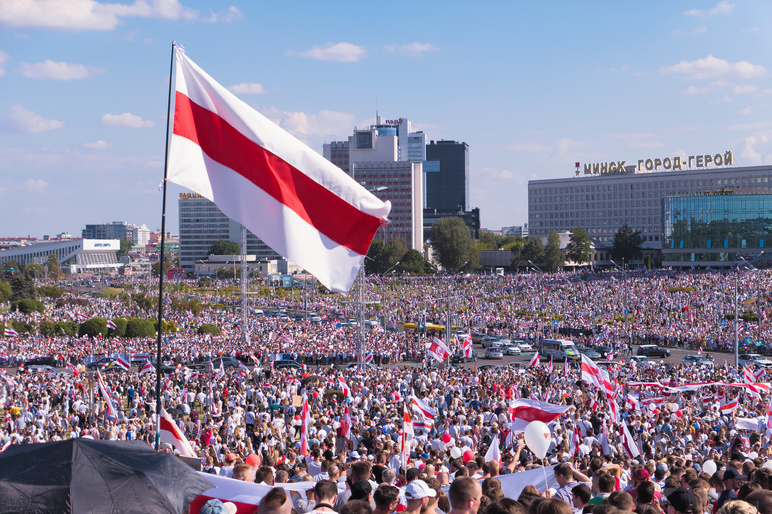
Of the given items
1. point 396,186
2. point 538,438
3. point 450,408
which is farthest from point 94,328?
point 396,186

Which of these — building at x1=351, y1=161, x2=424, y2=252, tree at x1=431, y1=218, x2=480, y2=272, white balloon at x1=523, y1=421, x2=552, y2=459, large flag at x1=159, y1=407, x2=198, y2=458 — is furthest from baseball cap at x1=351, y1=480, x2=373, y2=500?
building at x1=351, y1=161, x2=424, y2=252

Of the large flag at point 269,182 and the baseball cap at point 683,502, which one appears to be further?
the large flag at point 269,182

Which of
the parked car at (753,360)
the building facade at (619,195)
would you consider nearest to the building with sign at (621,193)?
the building facade at (619,195)

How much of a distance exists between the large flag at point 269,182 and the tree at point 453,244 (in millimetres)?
98255

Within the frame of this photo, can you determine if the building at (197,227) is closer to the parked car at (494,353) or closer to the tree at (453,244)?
the tree at (453,244)

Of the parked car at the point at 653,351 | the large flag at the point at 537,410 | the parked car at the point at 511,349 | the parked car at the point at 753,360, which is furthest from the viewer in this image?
the parked car at the point at 511,349

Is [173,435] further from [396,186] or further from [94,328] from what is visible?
[396,186]

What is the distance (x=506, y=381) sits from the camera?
2288cm

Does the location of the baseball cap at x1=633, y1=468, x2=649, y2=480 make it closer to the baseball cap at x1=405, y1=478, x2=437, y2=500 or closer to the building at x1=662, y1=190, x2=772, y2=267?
the baseball cap at x1=405, y1=478, x2=437, y2=500

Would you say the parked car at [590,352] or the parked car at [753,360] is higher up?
the parked car at [753,360]

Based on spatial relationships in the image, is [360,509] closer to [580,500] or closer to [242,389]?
[580,500]

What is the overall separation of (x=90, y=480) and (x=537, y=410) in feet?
28.3

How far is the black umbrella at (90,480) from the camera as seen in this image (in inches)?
160

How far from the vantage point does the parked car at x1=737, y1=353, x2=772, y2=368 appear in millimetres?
31906
